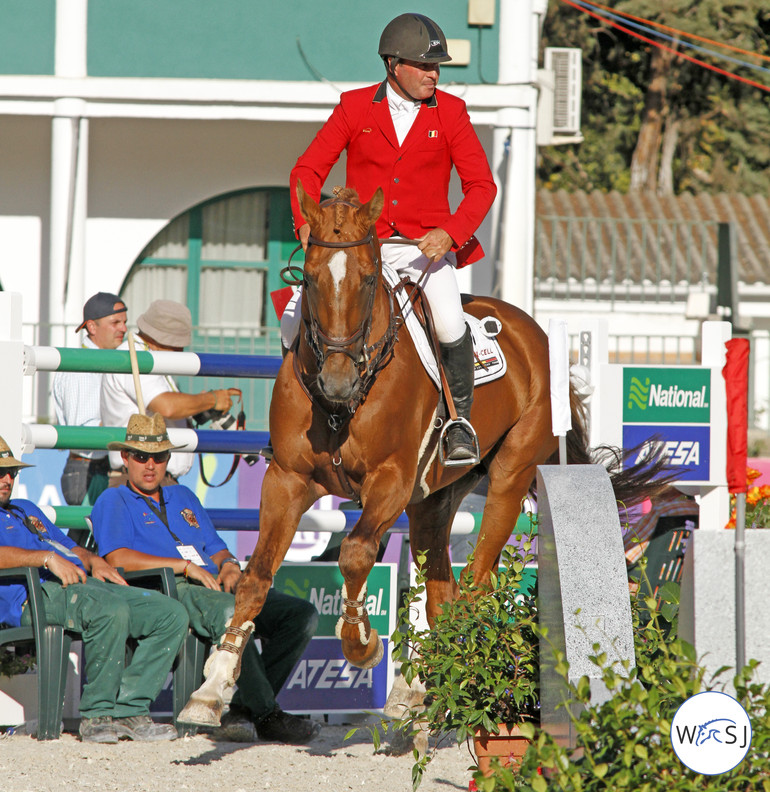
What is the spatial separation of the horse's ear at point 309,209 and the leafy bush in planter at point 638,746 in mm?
2120

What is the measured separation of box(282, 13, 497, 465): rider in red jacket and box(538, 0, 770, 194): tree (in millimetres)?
21875

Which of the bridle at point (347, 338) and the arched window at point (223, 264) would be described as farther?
the arched window at point (223, 264)

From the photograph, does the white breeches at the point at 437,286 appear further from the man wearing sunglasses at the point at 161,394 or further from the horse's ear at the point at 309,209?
the man wearing sunglasses at the point at 161,394

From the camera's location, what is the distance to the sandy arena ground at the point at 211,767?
461 centimetres

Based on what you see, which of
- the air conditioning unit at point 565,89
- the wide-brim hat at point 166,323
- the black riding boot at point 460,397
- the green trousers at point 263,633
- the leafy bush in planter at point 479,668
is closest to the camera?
the leafy bush in planter at point 479,668

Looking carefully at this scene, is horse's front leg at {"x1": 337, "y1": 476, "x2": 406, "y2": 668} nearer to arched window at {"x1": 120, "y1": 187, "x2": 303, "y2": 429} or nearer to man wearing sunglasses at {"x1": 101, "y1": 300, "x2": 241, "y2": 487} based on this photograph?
man wearing sunglasses at {"x1": 101, "y1": 300, "x2": 241, "y2": 487}

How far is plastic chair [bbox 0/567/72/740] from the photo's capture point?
527cm

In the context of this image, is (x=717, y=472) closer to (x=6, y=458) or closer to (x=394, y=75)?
(x=394, y=75)

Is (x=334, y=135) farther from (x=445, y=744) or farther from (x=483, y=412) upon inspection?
(x=445, y=744)

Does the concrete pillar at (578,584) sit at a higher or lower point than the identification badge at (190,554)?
higher

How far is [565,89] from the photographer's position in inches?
594

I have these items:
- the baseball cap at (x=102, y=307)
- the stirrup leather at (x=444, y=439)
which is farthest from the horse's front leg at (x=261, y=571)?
the baseball cap at (x=102, y=307)

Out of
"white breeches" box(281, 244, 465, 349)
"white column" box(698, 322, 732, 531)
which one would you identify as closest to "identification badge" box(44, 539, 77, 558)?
"white breeches" box(281, 244, 465, 349)

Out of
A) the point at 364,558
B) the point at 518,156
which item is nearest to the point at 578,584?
the point at 364,558
